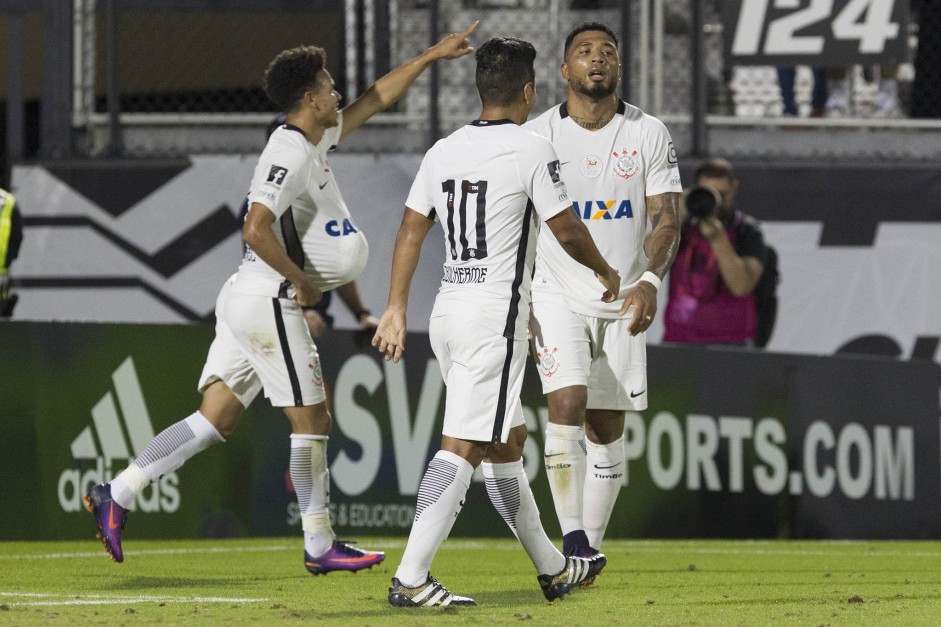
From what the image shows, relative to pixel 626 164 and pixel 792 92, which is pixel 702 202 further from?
pixel 792 92

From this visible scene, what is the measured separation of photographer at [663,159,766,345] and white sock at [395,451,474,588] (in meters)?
A: 3.79

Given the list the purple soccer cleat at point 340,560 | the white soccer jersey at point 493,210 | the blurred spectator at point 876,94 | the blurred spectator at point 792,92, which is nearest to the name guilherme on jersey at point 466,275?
the white soccer jersey at point 493,210

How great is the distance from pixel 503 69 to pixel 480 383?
105cm

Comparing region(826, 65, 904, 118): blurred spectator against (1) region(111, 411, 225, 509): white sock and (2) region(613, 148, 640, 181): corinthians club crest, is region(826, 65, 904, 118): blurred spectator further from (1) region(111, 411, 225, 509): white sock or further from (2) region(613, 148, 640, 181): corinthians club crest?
(1) region(111, 411, 225, 509): white sock

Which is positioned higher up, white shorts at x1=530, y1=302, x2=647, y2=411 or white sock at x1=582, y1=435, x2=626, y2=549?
white shorts at x1=530, y1=302, x2=647, y2=411

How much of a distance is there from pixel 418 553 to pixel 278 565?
89.7 inches

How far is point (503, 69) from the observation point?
5312mm

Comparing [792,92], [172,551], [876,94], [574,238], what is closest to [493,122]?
[574,238]

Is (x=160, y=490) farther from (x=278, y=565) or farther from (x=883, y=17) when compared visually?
(x=883, y=17)

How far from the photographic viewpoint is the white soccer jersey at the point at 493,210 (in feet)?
17.3

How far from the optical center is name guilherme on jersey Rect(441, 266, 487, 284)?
530 cm

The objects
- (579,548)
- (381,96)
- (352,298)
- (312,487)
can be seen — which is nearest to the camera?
(579,548)

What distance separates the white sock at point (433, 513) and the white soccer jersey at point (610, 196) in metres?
1.22

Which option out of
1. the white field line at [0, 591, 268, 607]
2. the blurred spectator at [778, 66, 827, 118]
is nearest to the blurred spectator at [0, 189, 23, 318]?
the white field line at [0, 591, 268, 607]
